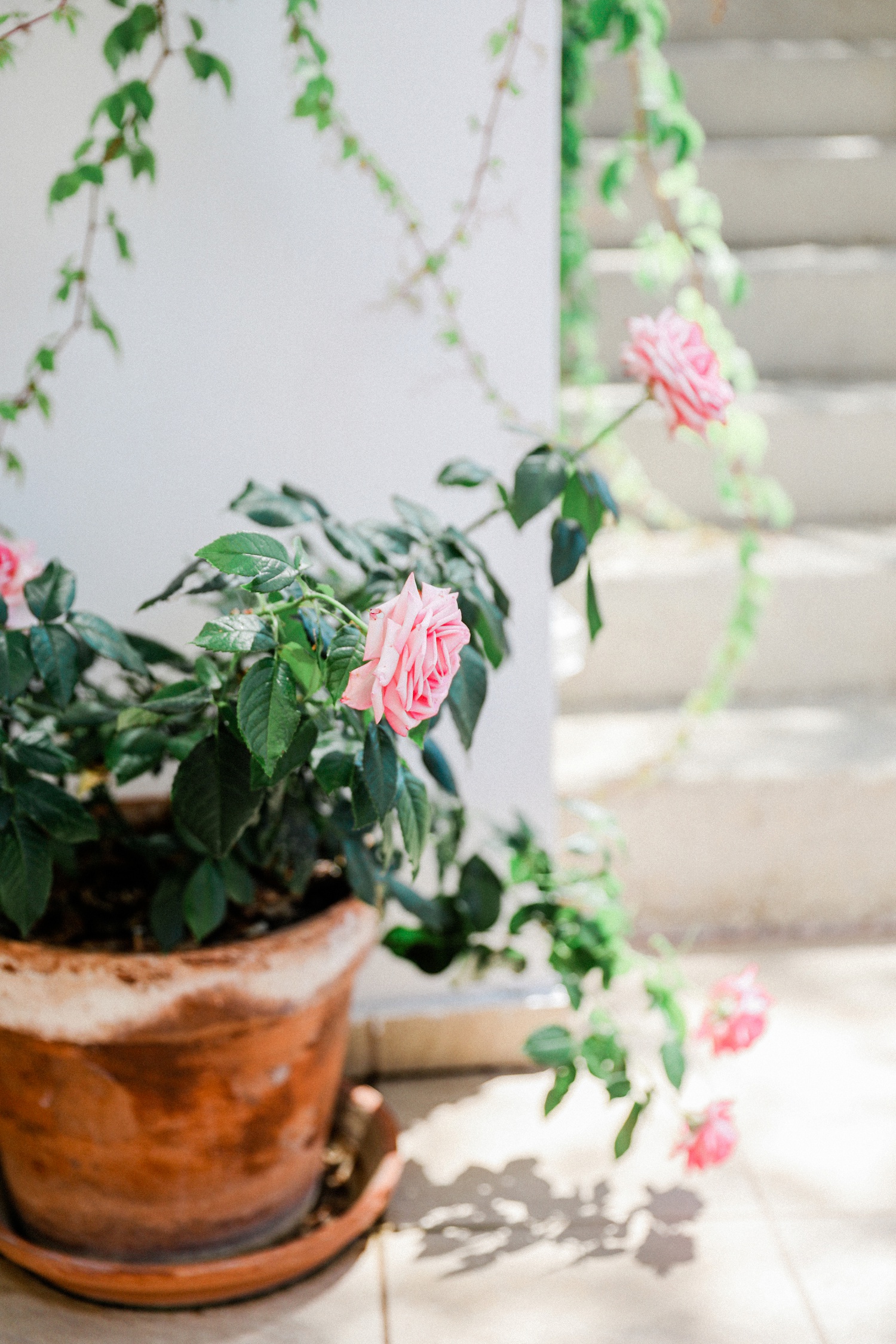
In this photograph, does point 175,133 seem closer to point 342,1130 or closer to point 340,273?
point 340,273

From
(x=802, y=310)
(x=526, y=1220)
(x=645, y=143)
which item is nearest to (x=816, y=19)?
(x=802, y=310)

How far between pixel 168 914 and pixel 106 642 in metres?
0.24

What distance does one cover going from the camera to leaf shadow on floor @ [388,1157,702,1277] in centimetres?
125

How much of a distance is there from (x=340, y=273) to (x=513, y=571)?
0.36 meters

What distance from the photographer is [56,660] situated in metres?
1.01

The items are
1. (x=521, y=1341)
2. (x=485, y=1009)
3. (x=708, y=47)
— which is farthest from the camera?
(x=708, y=47)

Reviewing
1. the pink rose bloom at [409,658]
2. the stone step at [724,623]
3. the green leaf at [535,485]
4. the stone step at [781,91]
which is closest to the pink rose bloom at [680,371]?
the green leaf at [535,485]

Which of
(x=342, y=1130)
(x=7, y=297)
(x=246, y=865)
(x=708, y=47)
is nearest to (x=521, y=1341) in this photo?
(x=342, y=1130)

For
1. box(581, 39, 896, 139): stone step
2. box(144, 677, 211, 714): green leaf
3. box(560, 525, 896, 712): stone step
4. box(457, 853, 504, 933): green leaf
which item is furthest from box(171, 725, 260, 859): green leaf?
box(581, 39, 896, 139): stone step

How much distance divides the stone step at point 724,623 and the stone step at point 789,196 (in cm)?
72

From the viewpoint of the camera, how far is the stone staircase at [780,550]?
1.83m

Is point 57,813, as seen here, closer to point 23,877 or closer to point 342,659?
point 23,877

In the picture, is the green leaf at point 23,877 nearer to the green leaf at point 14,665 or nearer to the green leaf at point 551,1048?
the green leaf at point 14,665

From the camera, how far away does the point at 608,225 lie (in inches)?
96.8
